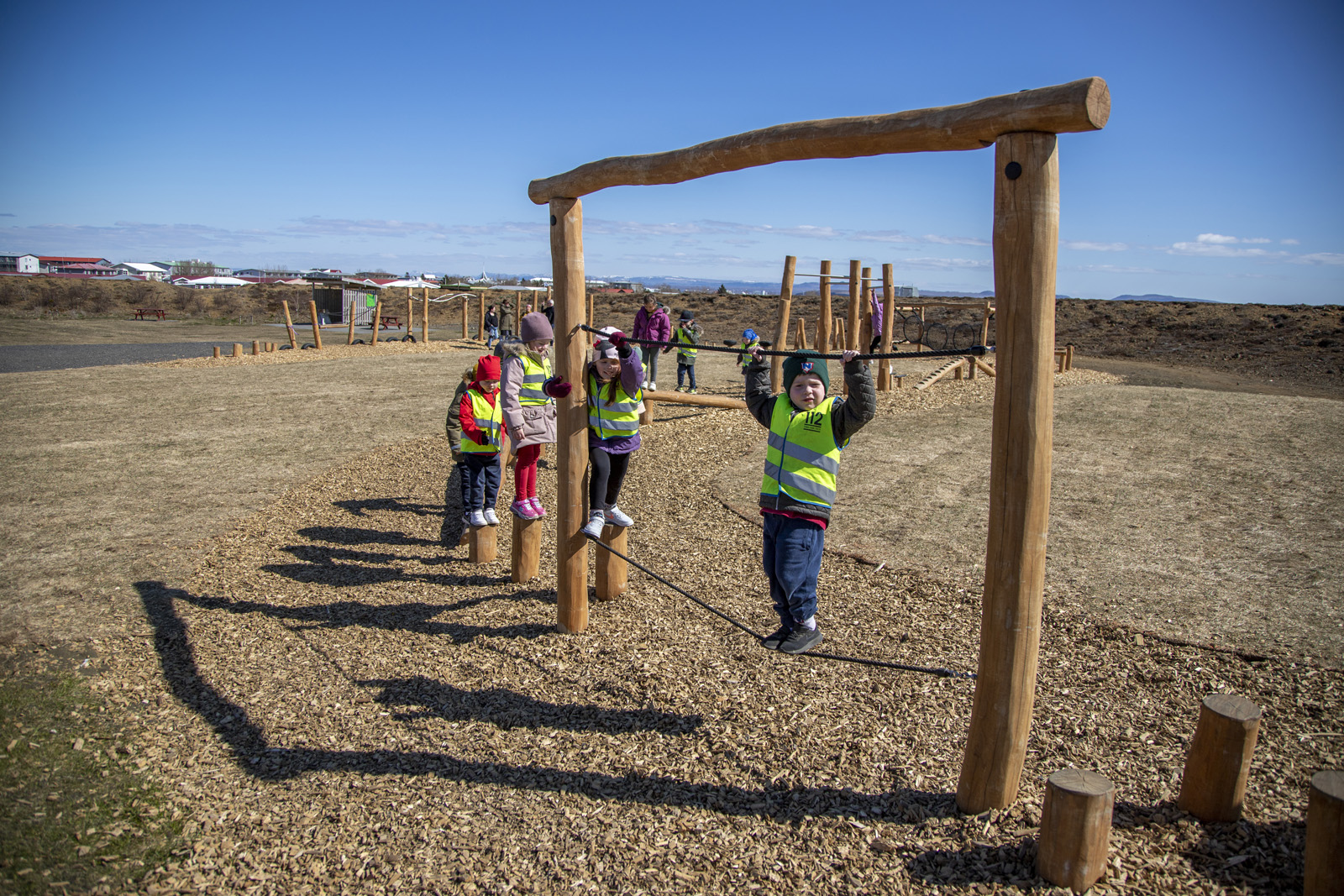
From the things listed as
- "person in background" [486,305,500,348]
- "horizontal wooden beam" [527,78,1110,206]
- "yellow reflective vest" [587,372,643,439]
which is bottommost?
"yellow reflective vest" [587,372,643,439]

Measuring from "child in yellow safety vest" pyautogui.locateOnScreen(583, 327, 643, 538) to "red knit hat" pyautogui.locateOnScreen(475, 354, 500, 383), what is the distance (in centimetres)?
140

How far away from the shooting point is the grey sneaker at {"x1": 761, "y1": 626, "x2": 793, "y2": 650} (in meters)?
3.88

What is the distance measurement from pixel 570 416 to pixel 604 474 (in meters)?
0.49

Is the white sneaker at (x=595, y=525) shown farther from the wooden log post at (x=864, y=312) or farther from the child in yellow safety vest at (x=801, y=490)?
the wooden log post at (x=864, y=312)

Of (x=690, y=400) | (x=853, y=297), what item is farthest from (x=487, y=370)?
(x=853, y=297)

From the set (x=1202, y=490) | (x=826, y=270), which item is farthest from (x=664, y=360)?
(x=1202, y=490)

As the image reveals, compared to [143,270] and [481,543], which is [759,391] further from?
[143,270]

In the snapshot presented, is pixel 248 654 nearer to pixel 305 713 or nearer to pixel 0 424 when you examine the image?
pixel 305 713

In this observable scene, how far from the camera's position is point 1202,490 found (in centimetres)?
811

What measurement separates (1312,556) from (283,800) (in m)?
7.14

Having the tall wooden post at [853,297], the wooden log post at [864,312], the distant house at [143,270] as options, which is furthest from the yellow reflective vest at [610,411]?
the distant house at [143,270]

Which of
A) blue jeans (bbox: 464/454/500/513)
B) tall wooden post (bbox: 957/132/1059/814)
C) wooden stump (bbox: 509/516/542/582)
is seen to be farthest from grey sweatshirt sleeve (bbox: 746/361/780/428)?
blue jeans (bbox: 464/454/500/513)

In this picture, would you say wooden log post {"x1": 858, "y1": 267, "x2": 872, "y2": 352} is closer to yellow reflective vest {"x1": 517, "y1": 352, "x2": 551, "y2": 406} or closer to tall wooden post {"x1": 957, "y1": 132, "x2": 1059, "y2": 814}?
yellow reflective vest {"x1": 517, "y1": 352, "x2": 551, "y2": 406}

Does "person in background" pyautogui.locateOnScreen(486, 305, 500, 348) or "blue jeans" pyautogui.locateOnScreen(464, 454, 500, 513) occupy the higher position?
"person in background" pyautogui.locateOnScreen(486, 305, 500, 348)
